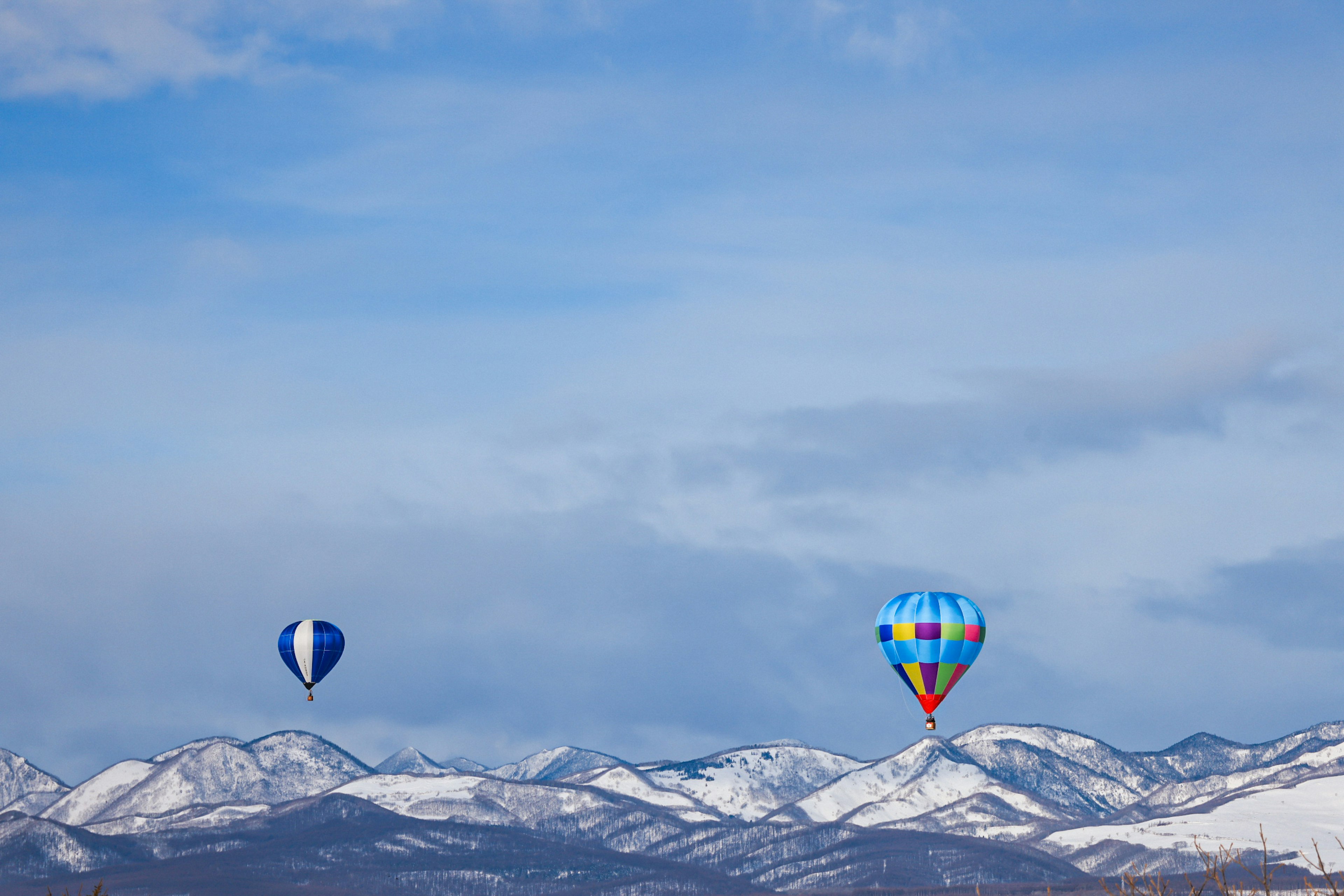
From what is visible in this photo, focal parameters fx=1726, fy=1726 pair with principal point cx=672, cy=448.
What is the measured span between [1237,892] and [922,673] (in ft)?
490

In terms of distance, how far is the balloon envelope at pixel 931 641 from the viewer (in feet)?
561

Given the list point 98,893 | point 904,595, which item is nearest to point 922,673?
point 904,595

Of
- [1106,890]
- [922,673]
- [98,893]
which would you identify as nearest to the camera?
[1106,890]

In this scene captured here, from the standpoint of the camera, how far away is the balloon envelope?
561 feet

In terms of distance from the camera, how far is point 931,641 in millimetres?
170750

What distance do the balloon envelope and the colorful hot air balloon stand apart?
0.12 ft

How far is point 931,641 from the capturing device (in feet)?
560

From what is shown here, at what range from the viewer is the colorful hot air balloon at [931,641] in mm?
170875

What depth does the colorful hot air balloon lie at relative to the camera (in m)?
171

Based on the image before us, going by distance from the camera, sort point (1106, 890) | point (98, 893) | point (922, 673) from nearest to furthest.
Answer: point (1106, 890) → point (98, 893) → point (922, 673)

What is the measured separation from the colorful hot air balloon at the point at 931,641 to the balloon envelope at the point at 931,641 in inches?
1.4

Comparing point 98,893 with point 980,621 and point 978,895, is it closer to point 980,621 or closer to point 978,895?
point 978,895

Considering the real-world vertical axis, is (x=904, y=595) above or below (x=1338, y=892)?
above

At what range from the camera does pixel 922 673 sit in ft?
561
